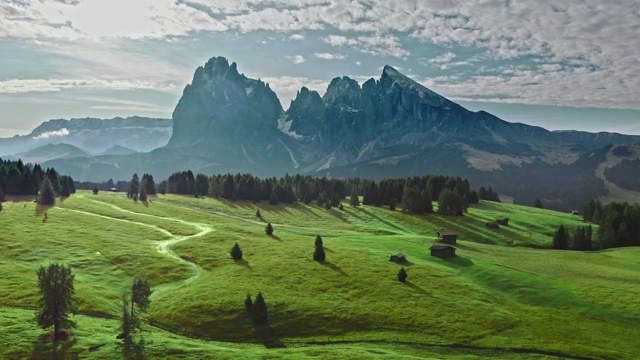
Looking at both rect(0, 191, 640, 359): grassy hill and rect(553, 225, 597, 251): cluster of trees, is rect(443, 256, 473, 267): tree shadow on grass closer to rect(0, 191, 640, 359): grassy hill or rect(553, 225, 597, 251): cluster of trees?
rect(0, 191, 640, 359): grassy hill

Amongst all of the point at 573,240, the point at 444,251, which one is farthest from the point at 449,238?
the point at 573,240

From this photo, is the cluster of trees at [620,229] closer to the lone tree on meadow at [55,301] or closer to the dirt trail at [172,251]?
the dirt trail at [172,251]

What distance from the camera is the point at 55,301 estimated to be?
188 feet

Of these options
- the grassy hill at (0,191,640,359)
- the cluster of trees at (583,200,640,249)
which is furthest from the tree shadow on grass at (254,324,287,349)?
the cluster of trees at (583,200,640,249)

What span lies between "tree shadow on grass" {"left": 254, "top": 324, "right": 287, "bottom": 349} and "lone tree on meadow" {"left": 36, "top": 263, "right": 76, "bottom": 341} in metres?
25.9

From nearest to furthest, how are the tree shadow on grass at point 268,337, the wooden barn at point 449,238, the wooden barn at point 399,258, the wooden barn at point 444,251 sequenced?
1. the tree shadow on grass at point 268,337
2. the wooden barn at point 399,258
3. the wooden barn at point 444,251
4. the wooden barn at point 449,238

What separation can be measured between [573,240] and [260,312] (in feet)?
404

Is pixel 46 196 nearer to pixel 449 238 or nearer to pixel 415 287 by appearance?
pixel 415 287

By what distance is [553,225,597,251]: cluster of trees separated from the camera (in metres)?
142

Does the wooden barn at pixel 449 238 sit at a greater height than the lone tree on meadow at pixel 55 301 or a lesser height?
greater

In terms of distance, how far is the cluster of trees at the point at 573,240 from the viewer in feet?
465

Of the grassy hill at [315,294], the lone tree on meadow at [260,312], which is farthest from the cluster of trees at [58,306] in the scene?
the lone tree on meadow at [260,312]

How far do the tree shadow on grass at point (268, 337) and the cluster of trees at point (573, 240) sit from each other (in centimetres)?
11596

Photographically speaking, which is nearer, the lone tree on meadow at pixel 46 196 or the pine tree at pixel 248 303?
the pine tree at pixel 248 303
